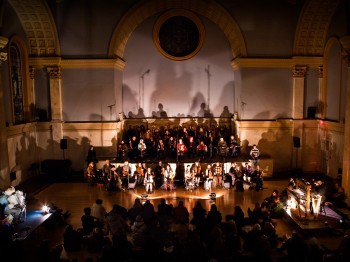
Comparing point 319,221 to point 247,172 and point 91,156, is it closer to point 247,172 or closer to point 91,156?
point 247,172

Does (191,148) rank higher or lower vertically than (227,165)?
higher

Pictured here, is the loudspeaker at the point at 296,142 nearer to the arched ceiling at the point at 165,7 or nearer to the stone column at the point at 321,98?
the stone column at the point at 321,98

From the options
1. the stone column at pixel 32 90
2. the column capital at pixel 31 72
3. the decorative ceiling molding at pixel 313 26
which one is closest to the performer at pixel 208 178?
the decorative ceiling molding at pixel 313 26

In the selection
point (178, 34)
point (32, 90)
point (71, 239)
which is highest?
point (178, 34)

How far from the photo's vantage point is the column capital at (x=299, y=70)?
60.1 feet

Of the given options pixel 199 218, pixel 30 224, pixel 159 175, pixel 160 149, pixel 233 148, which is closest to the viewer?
pixel 199 218

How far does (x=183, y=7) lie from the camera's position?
1989 centimetres

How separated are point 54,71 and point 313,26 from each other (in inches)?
523

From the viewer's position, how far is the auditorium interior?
15.9 m

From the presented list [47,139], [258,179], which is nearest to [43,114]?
[47,139]

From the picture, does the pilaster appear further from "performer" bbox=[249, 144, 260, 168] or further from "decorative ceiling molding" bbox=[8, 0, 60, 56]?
"performer" bbox=[249, 144, 260, 168]

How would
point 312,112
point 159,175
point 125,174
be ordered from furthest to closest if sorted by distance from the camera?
point 312,112, point 125,174, point 159,175

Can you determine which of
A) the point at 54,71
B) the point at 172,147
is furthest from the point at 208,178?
the point at 54,71

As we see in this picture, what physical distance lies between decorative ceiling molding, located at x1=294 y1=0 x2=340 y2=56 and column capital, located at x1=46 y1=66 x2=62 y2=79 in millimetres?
12208
